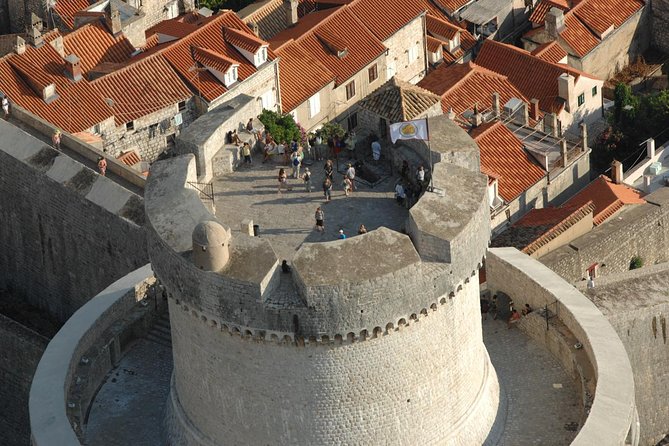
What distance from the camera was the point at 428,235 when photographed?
51906mm

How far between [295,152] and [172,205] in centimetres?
502

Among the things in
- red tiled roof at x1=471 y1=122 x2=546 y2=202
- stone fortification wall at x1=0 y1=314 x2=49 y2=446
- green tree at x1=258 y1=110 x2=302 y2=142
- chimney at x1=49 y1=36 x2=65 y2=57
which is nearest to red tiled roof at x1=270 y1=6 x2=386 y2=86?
red tiled roof at x1=471 y1=122 x2=546 y2=202

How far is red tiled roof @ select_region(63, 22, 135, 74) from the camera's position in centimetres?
9388

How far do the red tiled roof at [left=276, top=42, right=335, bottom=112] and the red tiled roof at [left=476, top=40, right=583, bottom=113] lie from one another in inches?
356

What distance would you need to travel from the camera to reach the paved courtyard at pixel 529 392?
57906mm

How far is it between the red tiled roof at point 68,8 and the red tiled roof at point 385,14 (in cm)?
1336

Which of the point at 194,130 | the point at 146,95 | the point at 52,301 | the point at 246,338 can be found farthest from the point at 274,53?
the point at 246,338

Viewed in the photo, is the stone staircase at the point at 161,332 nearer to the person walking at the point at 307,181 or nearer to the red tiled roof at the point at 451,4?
the person walking at the point at 307,181

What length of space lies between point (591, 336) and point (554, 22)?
46.6 metres

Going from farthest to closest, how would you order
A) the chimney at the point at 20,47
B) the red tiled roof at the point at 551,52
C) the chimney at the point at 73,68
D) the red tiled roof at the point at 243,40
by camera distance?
the red tiled roof at the point at 551,52
the red tiled roof at the point at 243,40
the chimney at the point at 20,47
the chimney at the point at 73,68

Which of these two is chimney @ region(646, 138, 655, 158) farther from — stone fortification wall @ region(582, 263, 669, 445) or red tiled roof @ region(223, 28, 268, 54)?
stone fortification wall @ region(582, 263, 669, 445)

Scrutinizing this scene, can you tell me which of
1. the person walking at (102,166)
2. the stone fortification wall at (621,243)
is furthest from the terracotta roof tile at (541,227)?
the person walking at (102,166)

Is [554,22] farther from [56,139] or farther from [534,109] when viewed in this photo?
[56,139]

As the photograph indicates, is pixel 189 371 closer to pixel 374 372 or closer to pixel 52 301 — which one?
pixel 374 372
